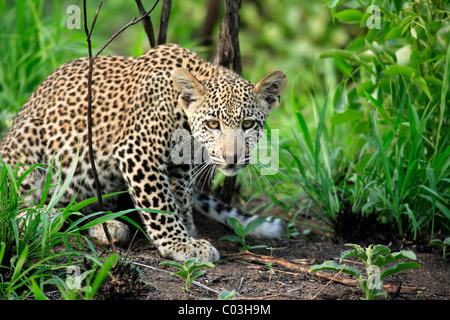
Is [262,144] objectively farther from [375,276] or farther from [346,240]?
[375,276]

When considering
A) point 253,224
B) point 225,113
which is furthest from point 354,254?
point 225,113

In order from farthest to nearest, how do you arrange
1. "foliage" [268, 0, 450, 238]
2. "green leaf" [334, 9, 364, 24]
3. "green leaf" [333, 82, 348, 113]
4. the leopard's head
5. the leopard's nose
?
1. "green leaf" [333, 82, 348, 113]
2. "green leaf" [334, 9, 364, 24]
3. "foliage" [268, 0, 450, 238]
4. the leopard's head
5. the leopard's nose

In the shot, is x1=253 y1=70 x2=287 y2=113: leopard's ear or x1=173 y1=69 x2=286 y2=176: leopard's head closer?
x1=173 y1=69 x2=286 y2=176: leopard's head

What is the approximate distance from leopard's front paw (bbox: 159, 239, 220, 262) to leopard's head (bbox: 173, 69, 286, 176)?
26.9 inches

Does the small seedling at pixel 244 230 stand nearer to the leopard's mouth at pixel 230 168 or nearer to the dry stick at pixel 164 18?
the leopard's mouth at pixel 230 168

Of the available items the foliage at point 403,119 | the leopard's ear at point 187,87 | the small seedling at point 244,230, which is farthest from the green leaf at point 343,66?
the small seedling at point 244,230

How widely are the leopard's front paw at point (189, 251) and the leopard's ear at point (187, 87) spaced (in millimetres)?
1200

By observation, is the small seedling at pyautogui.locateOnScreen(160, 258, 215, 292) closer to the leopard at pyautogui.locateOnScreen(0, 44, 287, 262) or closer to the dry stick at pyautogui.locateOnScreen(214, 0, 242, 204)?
the leopard at pyautogui.locateOnScreen(0, 44, 287, 262)

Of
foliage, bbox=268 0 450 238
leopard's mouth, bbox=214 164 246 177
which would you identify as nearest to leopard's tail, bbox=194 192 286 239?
foliage, bbox=268 0 450 238

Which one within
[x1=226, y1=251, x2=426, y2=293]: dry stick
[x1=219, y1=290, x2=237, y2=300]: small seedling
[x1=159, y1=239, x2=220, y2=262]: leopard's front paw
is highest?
[x1=219, y1=290, x2=237, y2=300]: small seedling

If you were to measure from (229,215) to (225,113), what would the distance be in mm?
1333

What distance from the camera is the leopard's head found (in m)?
4.47

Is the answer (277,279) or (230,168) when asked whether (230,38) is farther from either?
(277,279)
